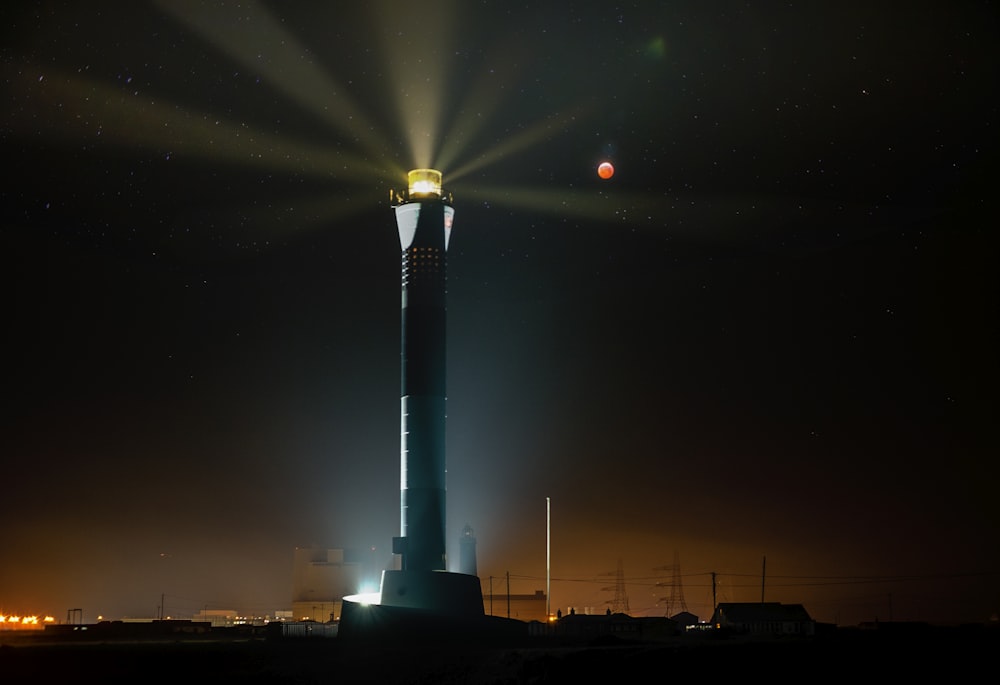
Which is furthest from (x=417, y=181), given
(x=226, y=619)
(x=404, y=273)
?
(x=226, y=619)

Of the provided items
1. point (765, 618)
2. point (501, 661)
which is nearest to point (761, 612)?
point (765, 618)

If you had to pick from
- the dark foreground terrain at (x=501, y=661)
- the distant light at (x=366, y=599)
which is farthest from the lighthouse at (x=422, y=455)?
the dark foreground terrain at (x=501, y=661)

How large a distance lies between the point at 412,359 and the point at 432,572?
10.8 m

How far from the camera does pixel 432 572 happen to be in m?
59.0

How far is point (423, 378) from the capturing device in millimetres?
61562

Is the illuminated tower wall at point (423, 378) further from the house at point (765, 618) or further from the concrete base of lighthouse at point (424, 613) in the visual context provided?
the house at point (765, 618)

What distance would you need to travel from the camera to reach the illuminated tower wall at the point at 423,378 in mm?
60250

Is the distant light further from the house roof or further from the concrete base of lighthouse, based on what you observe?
the house roof

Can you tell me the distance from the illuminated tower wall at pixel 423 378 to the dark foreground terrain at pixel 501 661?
690 centimetres

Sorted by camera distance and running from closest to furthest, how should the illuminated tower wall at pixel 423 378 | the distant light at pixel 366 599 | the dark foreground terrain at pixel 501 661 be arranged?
the dark foreground terrain at pixel 501 661
the distant light at pixel 366 599
the illuminated tower wall at pixel 423 378

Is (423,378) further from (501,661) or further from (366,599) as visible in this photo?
(501,661)

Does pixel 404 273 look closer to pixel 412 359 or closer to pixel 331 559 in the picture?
pixel 412 359

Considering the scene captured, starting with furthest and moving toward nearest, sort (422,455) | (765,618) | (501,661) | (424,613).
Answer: (765,618) → (422,455) → (424,613) → (501,661)

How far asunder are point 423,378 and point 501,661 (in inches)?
793
